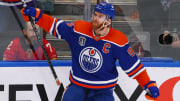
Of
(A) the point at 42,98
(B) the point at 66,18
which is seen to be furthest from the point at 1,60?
(B) the point at 66,18

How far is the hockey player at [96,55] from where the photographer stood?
8.14ft

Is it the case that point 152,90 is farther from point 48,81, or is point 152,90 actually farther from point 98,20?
point 48,81

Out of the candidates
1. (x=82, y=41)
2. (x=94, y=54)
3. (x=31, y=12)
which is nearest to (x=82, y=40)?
(x=82, y=41)

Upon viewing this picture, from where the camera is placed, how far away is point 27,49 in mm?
3055

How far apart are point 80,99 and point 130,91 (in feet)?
2.45

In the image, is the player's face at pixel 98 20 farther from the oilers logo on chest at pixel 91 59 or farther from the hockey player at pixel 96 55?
the oilers logo on chest at pixel 91 59

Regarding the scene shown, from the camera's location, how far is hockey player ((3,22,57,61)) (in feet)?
9.87

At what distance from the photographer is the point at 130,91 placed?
3.07m

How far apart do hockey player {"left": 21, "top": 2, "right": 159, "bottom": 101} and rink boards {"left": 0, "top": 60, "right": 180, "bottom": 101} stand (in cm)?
47

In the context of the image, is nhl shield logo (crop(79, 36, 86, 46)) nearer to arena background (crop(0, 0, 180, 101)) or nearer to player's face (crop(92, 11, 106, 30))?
player's face (crop(92, 11, 106, 30))

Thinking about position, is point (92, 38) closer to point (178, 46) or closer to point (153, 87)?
point (153, 87)

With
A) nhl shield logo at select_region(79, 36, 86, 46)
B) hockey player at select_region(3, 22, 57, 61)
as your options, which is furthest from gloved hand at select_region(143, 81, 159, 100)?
hockey player at select_region(3, 22, 57, 61)

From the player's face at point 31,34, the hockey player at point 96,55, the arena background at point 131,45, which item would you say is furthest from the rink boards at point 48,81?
the hockey player at point 96,55

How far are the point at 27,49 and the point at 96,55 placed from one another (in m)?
0.89
